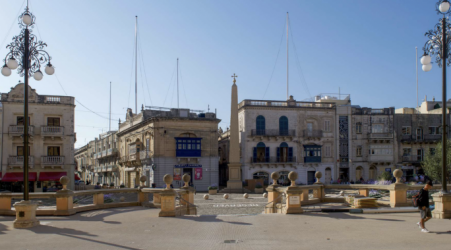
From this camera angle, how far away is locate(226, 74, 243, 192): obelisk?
39969 mm

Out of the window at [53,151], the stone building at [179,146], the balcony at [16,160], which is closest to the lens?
the balcony at [16,160]

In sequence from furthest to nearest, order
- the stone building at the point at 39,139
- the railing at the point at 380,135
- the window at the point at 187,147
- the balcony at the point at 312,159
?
the railing at the point at 380,135 < the balcony at the point at 312,159 < the window at the point at 187,147 < the stone building at the point at 39,139

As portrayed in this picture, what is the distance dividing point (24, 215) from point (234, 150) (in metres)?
28.6

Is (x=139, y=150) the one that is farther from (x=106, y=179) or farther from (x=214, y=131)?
(x=106, y=179)

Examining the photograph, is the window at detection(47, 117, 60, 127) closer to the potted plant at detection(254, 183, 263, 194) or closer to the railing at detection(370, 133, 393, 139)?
the potted plant at detection(254, 183, 263, 194)

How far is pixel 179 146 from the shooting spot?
47.8m

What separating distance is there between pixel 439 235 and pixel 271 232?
438 centimetres

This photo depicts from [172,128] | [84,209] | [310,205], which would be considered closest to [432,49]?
[310,205]

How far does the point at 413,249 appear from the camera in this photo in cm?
986

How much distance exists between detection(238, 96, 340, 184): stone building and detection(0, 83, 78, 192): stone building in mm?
19709

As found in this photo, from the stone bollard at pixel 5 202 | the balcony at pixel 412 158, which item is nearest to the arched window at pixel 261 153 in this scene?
the balcony at pixel 412 158

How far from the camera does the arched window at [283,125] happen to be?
174ft

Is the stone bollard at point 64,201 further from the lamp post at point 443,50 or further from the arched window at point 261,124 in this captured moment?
Answer: the arched window at point 261,124

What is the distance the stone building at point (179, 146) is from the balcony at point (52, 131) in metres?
9.50
